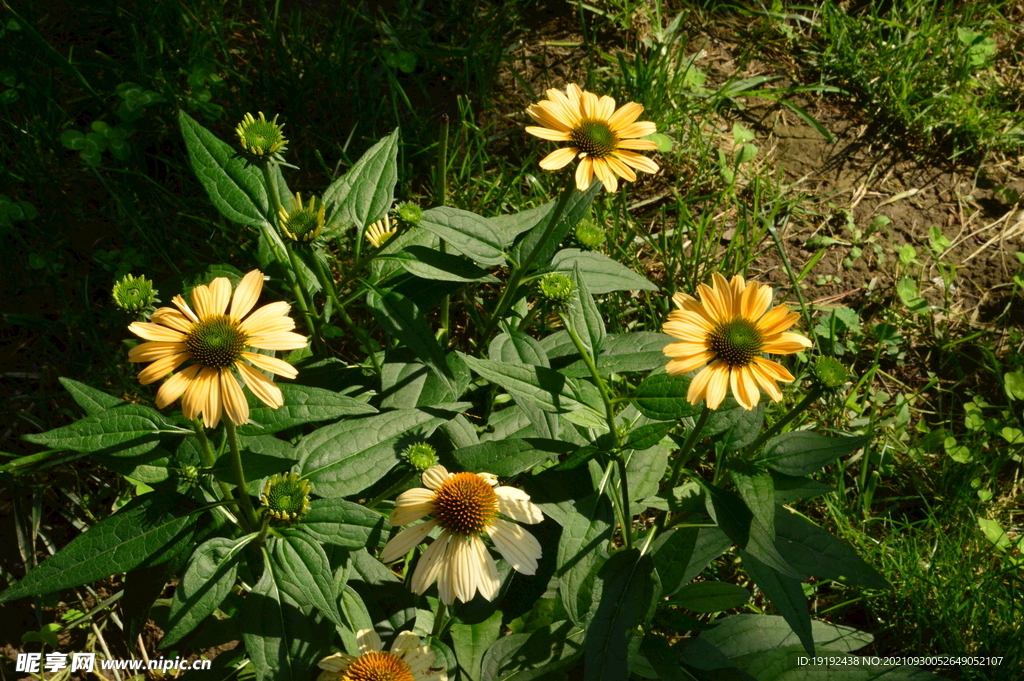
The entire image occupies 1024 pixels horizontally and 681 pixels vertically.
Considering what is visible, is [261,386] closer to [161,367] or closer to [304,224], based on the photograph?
[161,367]

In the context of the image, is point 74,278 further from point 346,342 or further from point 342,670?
point 342,670

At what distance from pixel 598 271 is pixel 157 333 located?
41.1 inches

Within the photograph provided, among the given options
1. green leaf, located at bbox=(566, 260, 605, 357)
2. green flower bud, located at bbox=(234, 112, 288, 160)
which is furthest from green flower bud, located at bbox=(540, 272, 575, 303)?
green flower bud, located at bbox=(234, 112, 288, 160)

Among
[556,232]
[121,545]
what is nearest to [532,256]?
[556,232]

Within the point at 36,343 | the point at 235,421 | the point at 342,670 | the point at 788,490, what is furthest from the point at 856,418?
the point at 36,343

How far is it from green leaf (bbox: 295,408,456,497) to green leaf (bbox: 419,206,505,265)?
386 mm

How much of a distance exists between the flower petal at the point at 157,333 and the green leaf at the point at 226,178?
1.57ft

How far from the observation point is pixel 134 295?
5.11 feet

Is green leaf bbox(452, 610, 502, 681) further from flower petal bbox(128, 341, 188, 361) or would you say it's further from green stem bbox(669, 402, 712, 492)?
flower petal bbox(128, 341, 188, 361)

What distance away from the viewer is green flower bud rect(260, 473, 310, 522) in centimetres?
150

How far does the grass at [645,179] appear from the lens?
90.7 inches

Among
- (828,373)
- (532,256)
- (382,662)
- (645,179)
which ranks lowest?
(382,662)

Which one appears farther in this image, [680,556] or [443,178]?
[443,178]

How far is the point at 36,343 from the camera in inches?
95.5
